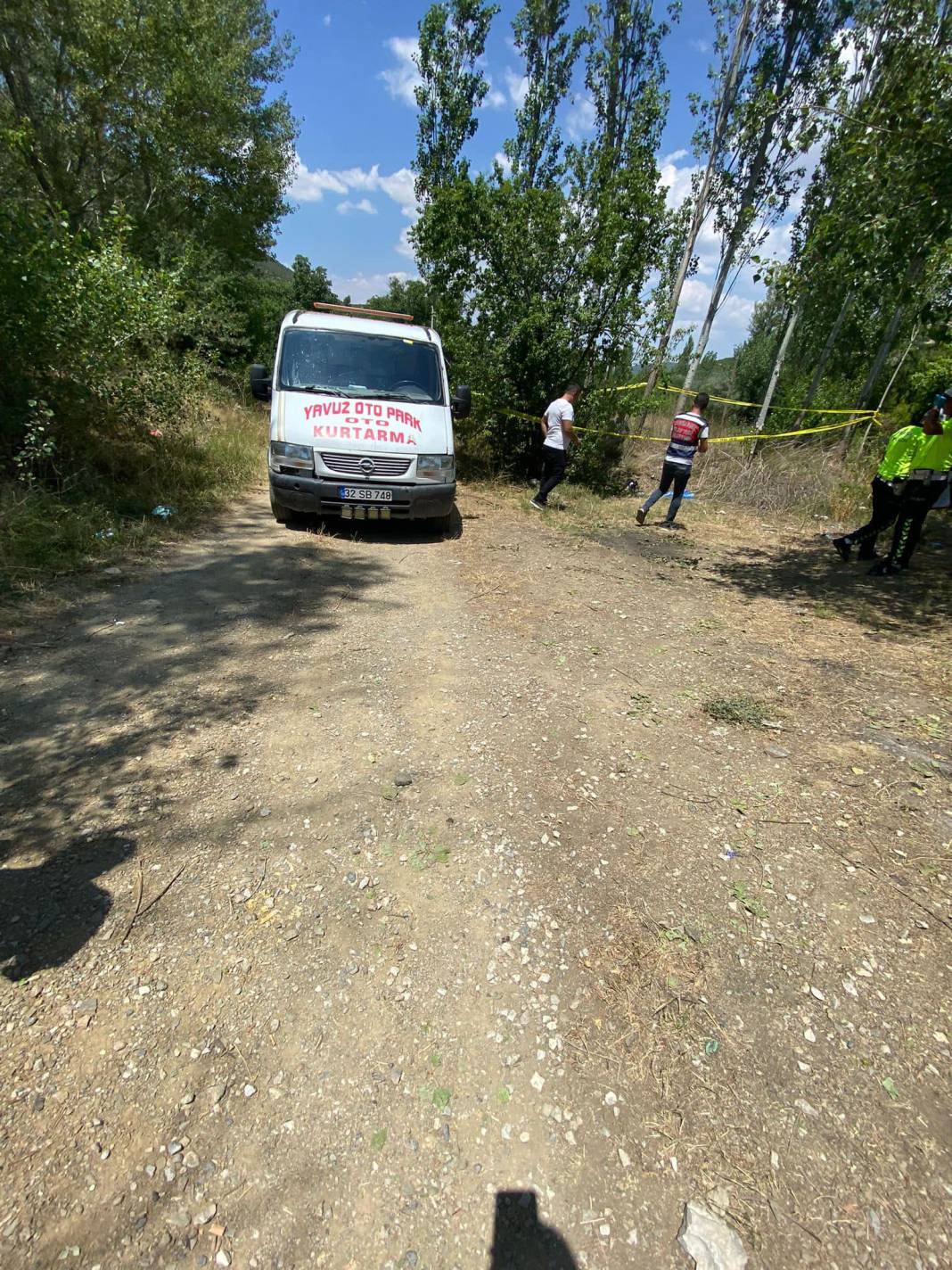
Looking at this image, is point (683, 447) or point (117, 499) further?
point (683, 447)

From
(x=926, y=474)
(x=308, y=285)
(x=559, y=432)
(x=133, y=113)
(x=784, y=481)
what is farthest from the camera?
(x=308, y=285)

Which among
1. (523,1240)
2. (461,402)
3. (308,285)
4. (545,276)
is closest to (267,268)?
(308,285)

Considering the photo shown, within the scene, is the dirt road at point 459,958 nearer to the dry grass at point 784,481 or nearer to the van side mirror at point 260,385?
the van side mirror at point 260,385

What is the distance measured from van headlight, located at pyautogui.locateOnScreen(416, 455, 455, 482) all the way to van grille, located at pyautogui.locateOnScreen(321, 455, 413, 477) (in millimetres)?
130

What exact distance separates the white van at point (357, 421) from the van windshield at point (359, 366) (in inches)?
0.4

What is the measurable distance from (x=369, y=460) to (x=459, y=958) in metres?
5.07

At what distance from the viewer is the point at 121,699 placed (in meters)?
3.29

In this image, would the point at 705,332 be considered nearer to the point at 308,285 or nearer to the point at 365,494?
the point at 365,494

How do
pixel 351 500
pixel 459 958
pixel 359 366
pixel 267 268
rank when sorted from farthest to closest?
pixel 267 268 → pixel 359 366 → pixel 351 500 → pixel 459 958

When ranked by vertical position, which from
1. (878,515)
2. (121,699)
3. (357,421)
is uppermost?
(357,421)

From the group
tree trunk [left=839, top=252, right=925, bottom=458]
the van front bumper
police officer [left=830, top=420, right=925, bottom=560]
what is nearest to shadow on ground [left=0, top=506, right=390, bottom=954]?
the van front bumper

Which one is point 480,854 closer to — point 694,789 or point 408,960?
point 408,960

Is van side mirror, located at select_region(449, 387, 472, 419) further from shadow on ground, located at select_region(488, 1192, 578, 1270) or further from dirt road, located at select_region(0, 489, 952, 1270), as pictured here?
shadow on ground, located at select_region(488, 1192, 578, 1270)

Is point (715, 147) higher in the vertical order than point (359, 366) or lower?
higher
